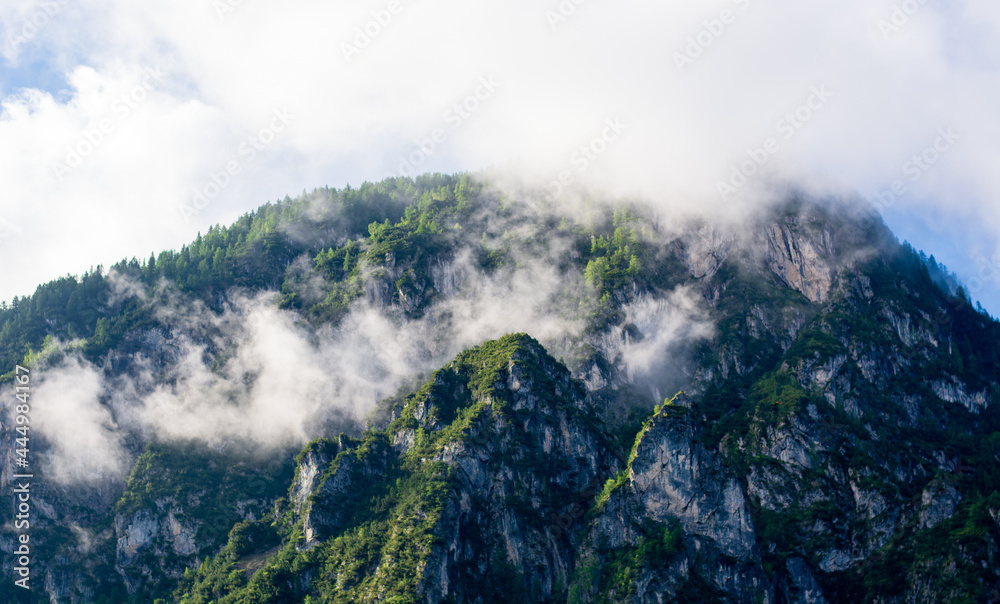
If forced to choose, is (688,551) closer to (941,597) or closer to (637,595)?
(637,595)

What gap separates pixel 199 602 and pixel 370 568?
37094 mm

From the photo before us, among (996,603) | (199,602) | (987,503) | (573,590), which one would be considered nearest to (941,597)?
(996,603)

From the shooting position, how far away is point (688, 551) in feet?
650

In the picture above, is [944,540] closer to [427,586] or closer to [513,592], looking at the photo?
[513,592]

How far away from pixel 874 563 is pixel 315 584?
4607 inches

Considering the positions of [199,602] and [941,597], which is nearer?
[941,597]

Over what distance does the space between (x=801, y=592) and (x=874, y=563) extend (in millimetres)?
16614

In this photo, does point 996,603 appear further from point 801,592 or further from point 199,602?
point 199,602

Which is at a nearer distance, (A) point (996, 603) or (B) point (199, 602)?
(A) point (996, 603)

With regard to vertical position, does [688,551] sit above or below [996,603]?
above

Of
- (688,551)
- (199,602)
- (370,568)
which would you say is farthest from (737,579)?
(199,602)

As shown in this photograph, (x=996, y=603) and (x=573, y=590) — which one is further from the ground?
(x=573, y=590)

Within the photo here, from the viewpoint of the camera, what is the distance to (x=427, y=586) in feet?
625

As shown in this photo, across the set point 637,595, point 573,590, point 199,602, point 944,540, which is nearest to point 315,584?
point 199,602
